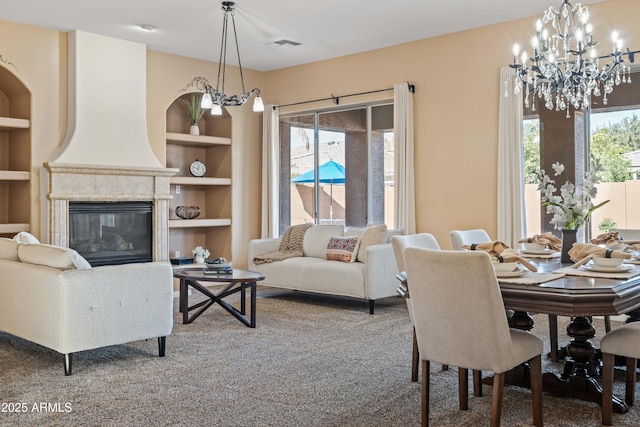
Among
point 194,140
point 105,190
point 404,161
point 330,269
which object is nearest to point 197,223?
point 194,140

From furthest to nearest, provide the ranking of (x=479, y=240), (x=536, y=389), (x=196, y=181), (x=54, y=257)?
(x=196, y=181), (x=479, y=240), (x=54, y=257), (x=536, y=389)

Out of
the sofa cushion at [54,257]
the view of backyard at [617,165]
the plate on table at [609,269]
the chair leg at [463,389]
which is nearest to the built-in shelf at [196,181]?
the sofa cushion at [54,257]

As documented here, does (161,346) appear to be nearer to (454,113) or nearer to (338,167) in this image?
(454,113)

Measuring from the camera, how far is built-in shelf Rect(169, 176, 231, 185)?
764cm

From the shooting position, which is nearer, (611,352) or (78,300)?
(611,352)

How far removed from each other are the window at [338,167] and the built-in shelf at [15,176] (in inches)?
133

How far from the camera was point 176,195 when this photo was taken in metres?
8.18

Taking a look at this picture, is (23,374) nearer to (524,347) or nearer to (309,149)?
(524,347)

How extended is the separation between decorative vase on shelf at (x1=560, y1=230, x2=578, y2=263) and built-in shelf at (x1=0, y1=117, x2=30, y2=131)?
542 cm

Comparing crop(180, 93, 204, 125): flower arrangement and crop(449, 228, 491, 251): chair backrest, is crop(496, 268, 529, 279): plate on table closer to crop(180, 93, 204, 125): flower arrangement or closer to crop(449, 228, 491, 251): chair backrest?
crop(449, 228, 491, 251): chair backrest

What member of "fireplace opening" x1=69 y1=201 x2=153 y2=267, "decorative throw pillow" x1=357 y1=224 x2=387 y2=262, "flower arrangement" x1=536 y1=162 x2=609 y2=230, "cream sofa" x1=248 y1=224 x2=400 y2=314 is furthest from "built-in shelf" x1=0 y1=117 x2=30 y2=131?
"flower arrangement" x1=536 y1=162 x2=609 y2=230

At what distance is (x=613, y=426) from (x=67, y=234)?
5509 millimetres

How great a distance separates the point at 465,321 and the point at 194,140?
5904 mm

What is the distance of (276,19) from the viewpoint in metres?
6.24
